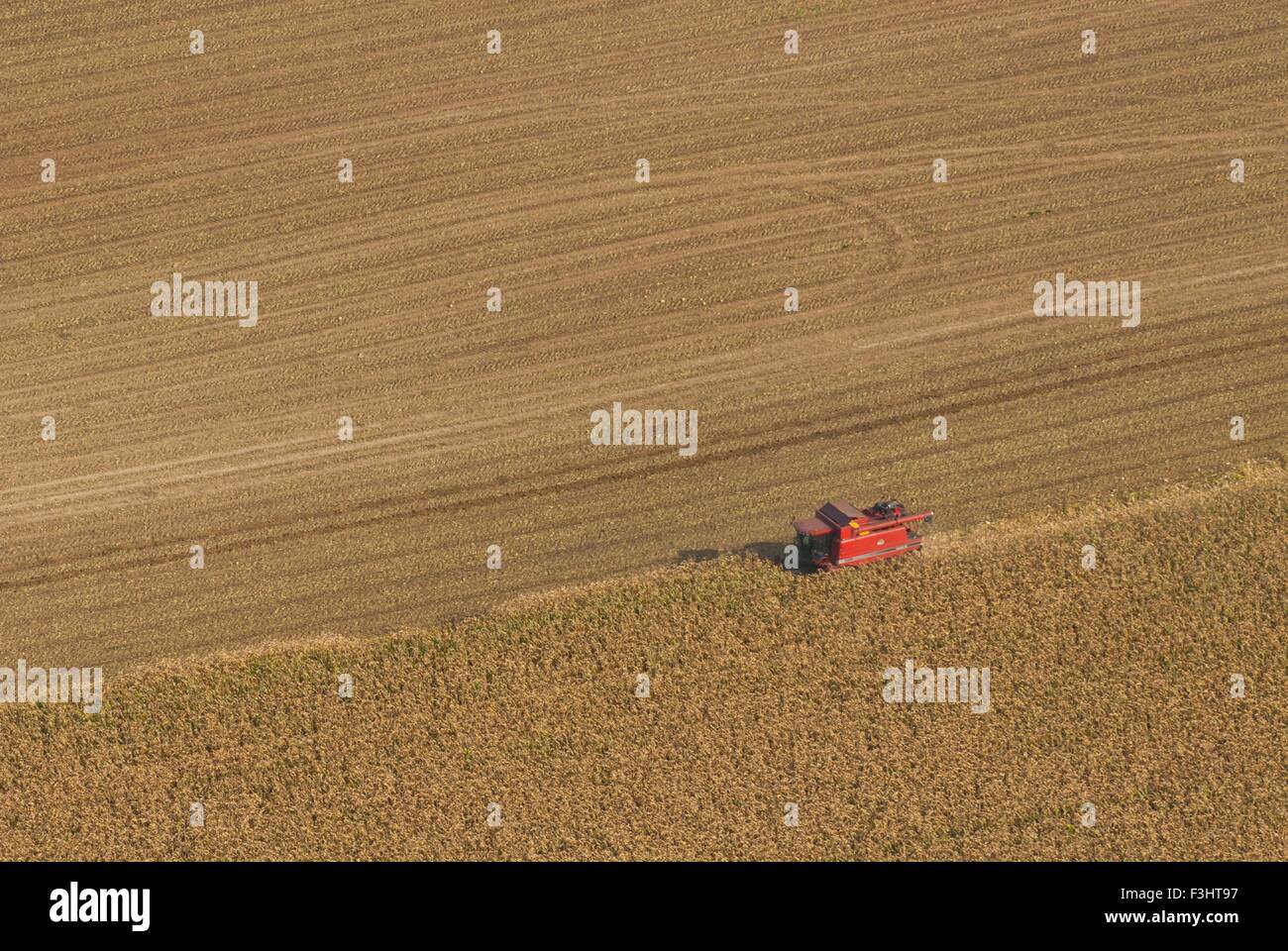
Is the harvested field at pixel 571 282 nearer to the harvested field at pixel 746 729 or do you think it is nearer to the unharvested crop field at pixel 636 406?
the unharvested crop field at pixel 636 406

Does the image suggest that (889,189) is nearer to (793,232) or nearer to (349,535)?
(793,232)

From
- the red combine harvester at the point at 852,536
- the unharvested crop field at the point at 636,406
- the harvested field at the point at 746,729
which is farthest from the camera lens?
the red combine harvester at the point at 852,536

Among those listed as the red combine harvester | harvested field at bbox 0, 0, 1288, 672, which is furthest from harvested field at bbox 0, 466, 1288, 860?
harvested field at bbox 0, 0, 1288, 672

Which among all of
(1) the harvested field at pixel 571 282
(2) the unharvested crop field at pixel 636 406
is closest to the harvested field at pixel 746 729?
(2) the unharvested crop field at pixel 636 406

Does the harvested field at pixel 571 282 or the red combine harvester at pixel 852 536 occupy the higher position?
the harvested field at pixel 571 282

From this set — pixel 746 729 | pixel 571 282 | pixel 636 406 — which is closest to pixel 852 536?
pixel 746 729

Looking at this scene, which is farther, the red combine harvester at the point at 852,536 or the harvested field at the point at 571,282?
the harvested field at the point at 571,282

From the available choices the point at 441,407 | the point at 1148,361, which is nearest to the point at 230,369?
the point at 441,407

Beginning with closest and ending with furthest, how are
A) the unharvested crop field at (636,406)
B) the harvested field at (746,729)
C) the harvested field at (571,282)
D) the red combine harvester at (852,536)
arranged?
the harvested field at (746,729)
the unharvested crop field at (636,406)
the red combine harvester at (852,536)
the harvested field at (571,282)
